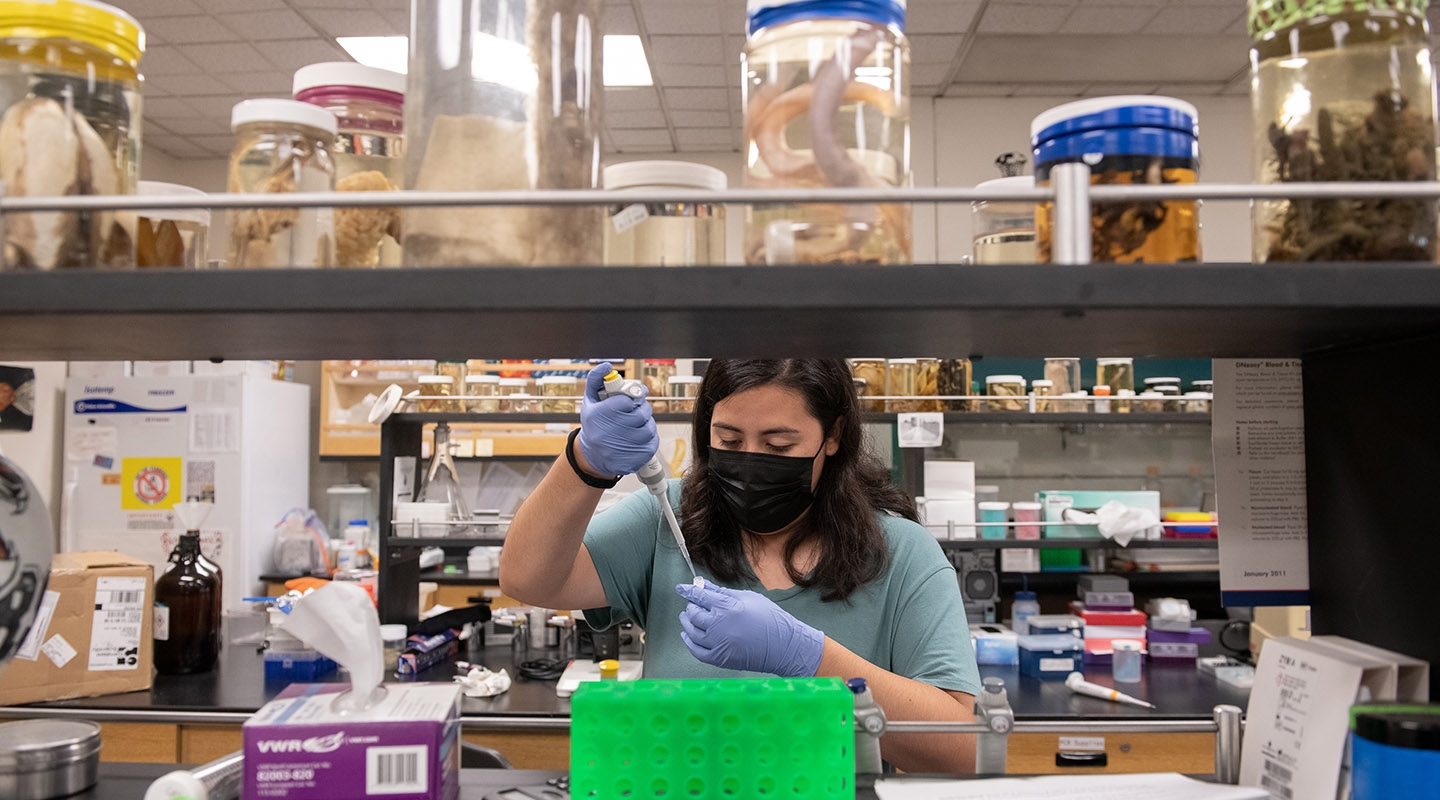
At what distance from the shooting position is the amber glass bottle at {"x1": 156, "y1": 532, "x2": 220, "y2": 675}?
2.60 m

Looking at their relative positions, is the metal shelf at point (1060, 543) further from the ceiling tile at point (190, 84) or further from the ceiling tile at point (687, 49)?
the ceiling tile at point (190, 84)

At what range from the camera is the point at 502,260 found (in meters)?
0.60

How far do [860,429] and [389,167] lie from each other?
1138 millimetres

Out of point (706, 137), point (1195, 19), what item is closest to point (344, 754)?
point (1195, 19)

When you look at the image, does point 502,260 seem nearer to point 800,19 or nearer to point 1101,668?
point 800,19

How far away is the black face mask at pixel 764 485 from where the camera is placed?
1.56 m

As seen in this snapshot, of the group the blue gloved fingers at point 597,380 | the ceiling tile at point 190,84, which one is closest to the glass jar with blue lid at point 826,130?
the blue gloved fingers at point 597,380

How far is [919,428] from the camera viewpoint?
3.04 metres

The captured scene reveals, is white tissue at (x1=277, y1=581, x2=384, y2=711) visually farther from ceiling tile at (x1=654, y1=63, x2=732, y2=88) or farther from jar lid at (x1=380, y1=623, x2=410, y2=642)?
ceiling tile at (x1=654, y1=63, x2=732, y2=88)

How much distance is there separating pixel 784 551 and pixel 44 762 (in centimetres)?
108

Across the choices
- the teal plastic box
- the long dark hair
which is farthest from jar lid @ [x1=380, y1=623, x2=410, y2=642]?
the teal plastic box

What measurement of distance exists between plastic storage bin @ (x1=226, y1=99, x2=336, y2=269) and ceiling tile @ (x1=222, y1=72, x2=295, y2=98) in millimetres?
4424

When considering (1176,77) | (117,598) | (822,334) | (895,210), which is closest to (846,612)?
(822,334)

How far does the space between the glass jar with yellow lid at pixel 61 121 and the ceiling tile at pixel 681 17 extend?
3414mm
